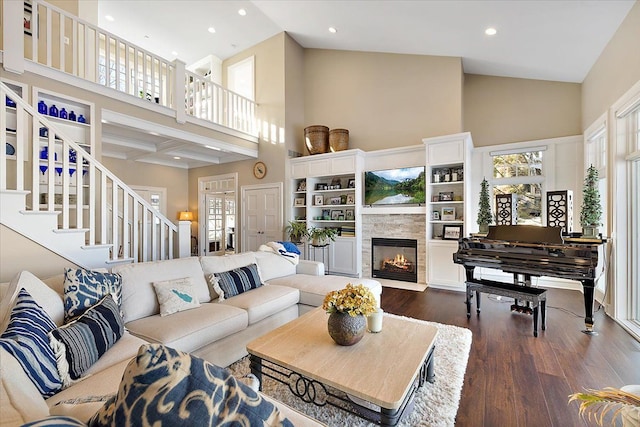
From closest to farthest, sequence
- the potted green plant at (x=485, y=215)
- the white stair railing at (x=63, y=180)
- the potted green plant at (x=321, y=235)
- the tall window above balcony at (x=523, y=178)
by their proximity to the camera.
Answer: the white stair railing at (x=63, y=180) < the potted green plant at (x=485, y=215) < the tall window above balcony at (x=523, y=178) < the potted green plant at (x=321, y=235)

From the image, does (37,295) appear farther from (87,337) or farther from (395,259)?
(395,259)

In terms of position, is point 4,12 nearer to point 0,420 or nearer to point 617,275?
point 0,420

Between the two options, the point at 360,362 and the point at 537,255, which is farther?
the point at 537,255

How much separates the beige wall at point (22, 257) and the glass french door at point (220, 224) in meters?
4.53

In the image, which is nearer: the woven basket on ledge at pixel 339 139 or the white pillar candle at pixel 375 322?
the white pillar candle at pixel 375 322

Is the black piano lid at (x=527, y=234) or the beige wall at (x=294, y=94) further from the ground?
the beige wall at (x=294, y=94)

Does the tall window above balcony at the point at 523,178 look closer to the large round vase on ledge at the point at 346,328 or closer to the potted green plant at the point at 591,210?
the potted green plant at the point at 591,210

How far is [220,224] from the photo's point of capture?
24.9 ft

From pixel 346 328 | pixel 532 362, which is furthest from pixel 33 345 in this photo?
pixel 532 362

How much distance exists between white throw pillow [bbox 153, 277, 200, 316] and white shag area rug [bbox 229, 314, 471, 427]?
0.66 meters

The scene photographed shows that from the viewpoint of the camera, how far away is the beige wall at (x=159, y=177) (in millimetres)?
6422

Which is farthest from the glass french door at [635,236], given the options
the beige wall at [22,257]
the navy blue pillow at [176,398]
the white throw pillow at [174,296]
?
the beige wall at [22,257]

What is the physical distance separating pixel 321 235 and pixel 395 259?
→ 4.92 ft

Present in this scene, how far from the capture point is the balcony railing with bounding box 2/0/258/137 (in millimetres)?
3207
